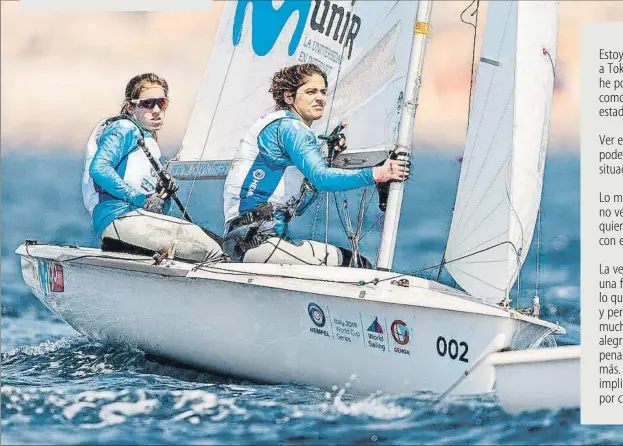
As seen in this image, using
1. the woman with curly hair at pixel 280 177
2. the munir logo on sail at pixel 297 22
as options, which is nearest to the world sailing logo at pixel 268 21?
the munir logo on sail at pixel 297 22

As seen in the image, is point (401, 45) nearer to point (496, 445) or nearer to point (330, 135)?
point (330, 135)

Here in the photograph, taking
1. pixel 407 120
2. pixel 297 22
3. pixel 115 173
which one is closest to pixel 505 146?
pixel 407 120

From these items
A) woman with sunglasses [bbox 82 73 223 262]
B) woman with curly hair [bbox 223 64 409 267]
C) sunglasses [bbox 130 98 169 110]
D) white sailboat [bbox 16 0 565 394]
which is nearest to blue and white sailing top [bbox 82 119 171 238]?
woman with sunglasses [bbox 82 73 223 262]

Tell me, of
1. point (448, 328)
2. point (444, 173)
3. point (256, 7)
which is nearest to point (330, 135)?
point (256, 7)

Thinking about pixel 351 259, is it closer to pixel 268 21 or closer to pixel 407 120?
pixel 407 120

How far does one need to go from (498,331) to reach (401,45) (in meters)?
2.04

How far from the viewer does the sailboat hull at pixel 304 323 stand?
6605 millimetres

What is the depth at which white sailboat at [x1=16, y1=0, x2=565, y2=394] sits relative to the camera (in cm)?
670

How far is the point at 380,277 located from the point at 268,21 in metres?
2.22

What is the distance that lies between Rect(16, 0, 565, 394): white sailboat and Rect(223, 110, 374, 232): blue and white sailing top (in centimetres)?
47

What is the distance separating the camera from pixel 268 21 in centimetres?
855

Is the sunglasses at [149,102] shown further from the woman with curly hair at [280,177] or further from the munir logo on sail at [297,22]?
the munir logo on sail at [297,22]

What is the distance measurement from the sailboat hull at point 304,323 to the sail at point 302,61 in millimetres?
1130

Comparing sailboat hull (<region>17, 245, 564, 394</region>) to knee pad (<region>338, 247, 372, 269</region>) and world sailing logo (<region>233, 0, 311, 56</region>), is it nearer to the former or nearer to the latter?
knee pad (<region>338, 247, 372, 269</region>)
